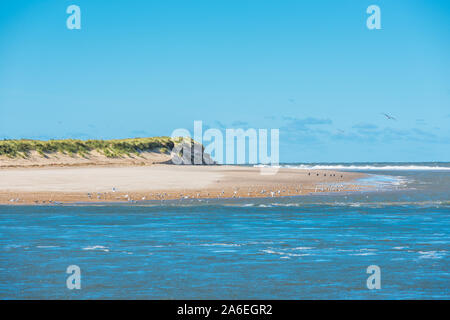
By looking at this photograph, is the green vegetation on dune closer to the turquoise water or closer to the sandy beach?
the sandy beach

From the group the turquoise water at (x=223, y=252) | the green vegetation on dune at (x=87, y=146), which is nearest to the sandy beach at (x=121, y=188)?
the turquoise water at (x=223, y=252)

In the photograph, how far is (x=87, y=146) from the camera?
7588cm

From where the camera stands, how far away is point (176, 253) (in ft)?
51.4

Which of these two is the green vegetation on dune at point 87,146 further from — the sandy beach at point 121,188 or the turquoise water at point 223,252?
the turquoise water at point 223,252

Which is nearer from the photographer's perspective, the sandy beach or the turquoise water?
the turquoise water

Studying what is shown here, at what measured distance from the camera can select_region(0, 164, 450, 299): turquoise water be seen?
1190 centimetres

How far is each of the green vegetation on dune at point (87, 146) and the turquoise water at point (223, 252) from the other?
42.3m

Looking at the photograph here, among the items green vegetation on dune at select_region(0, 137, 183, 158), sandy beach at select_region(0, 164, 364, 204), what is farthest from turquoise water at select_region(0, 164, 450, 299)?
green vegetation on dune at select_region(0, 137, 183, 158)

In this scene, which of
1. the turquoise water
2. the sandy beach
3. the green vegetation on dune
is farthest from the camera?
the green vegetation on dune

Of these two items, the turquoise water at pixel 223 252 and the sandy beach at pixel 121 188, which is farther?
the sandy beach at pixel 121 188

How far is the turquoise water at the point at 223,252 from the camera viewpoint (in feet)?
39.0

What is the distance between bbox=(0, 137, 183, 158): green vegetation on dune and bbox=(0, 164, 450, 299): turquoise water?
42.3 metres
